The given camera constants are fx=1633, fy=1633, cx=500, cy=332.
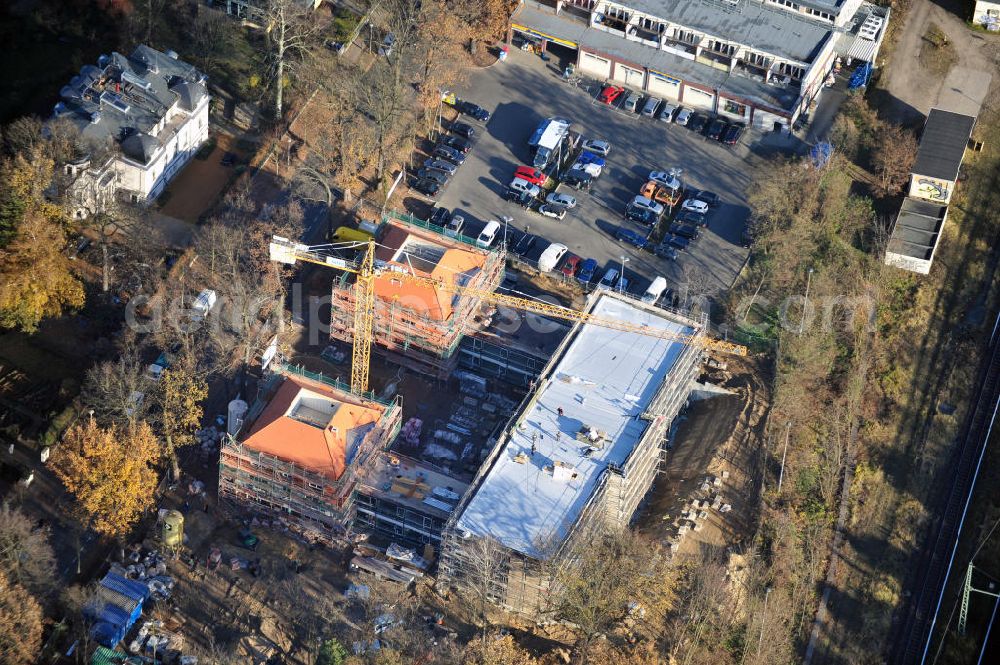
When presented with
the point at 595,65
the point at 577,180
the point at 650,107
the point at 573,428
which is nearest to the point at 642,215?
the point at 577,180

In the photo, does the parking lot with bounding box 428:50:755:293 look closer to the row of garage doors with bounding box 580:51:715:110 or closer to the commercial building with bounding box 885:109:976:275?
the row of garage doors with bounding box 580:51:715:110

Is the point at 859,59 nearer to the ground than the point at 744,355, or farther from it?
farther from it

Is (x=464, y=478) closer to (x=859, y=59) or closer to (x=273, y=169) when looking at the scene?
(x=273, y=169)

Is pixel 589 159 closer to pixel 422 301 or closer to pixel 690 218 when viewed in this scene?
pixel 690 218

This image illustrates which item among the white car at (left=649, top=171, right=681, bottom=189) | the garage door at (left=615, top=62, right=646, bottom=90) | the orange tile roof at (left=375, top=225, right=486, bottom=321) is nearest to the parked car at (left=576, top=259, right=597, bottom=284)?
the orange tile roof at (left=375, top=225, right=486, bottom=321)

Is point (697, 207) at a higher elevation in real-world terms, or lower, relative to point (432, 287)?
higher

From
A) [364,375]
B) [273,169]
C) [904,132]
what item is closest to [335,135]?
[273,169]
